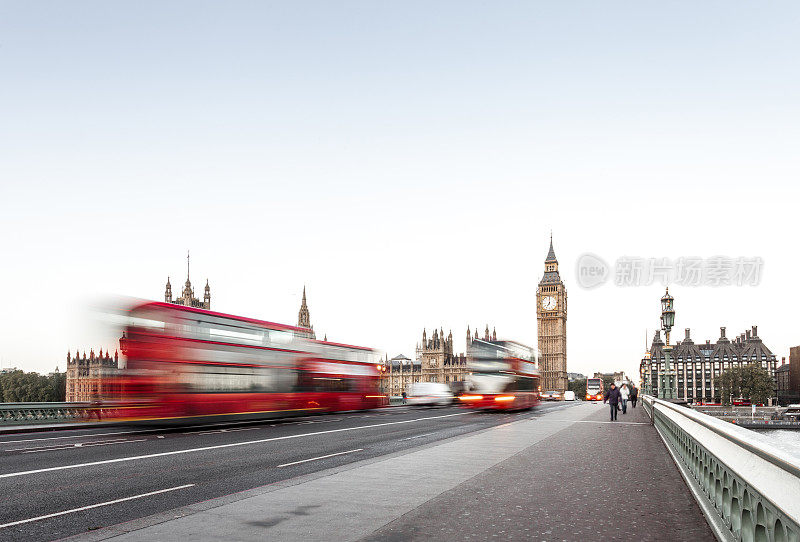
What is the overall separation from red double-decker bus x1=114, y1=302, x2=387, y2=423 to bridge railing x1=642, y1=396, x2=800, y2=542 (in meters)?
15.7

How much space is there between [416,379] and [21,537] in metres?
162

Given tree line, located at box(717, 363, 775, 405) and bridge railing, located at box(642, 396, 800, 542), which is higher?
bridge railing, located at box(642, 396, 800, 542)

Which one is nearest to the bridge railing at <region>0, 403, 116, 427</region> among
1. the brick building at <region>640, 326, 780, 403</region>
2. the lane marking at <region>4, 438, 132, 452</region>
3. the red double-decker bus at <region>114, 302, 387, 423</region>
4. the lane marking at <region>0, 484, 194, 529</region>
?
the red double-decker bus at <region>114, 302, 387, 423</region>

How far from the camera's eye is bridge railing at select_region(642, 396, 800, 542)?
144 inches

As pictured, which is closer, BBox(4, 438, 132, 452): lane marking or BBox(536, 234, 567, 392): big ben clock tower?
BBox(4, 438, 132, 452): lane marking

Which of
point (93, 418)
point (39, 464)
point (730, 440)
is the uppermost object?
point (730, 440)

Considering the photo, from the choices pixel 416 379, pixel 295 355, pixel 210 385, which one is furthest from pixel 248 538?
pixel 416 379

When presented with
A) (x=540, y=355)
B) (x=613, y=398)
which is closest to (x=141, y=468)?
(x=613, y=398)

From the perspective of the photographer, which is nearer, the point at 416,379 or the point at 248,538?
the point at 248,538

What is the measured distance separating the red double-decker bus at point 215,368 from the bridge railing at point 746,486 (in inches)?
619

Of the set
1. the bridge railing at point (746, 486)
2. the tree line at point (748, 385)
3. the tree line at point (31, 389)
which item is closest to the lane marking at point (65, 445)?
the bridge railing at point (746, 486)

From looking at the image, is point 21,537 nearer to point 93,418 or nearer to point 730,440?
point 730,440

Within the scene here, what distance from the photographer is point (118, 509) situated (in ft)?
25.2

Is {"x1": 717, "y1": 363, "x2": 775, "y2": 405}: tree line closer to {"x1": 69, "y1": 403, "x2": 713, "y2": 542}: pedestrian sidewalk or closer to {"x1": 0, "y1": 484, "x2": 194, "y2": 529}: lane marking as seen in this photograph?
{"x1": 69, "y1": 403, "x2": 713, "y2": 542}: pedestrian sidewalk
